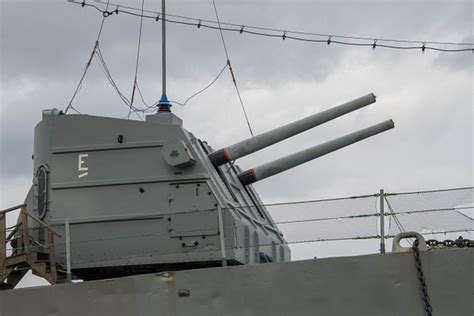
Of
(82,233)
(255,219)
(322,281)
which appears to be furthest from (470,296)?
(82,233)

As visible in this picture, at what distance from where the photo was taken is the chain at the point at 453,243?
8992mm

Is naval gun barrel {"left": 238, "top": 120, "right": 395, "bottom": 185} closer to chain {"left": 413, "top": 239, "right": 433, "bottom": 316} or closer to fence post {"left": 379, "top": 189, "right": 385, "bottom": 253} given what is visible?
fence post {"left": 379, "top": 189, "right": 385, "bottom": 253}

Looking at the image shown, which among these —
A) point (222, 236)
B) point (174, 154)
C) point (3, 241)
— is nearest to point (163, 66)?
point (174, 154)

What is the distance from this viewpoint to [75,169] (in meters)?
11.2

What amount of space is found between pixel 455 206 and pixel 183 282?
3231mm

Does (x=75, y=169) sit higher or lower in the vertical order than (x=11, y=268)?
higher

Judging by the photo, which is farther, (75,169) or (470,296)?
(75,169)

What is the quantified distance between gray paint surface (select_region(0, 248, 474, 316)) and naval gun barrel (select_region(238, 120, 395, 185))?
12.7 feet

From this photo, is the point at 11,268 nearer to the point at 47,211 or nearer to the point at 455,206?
the point at 47,211

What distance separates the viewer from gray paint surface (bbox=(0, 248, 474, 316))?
8.77 metres

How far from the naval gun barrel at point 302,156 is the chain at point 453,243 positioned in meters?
3.98

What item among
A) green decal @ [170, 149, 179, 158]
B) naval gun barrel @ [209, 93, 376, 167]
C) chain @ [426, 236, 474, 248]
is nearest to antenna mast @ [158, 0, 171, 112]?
naval gun barrel @ [209, 93, 376, 167]

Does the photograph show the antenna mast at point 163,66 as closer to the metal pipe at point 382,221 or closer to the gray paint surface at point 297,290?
the gray paint surface at point 297,290

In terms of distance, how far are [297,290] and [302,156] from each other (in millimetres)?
4156
